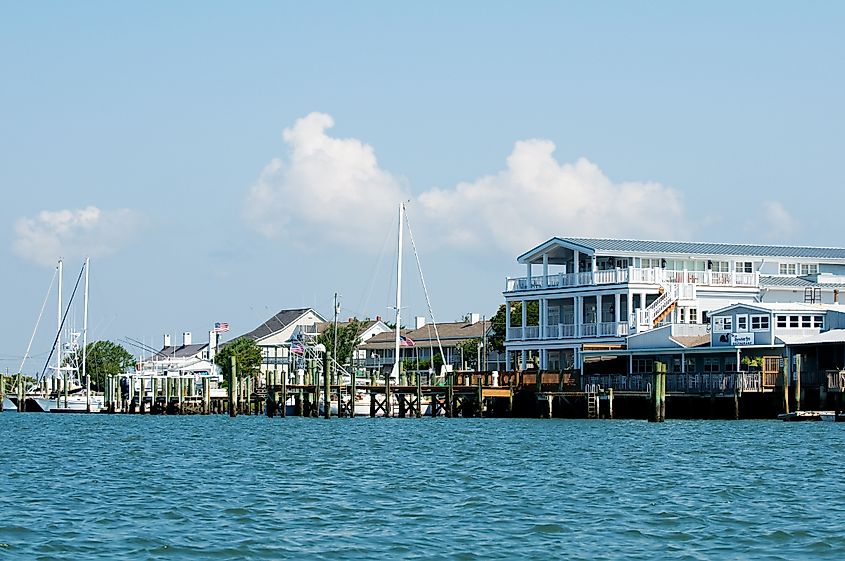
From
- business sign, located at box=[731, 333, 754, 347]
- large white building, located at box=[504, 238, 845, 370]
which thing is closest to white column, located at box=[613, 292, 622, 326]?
large white building, located at box=[504, 238, 845, 370]

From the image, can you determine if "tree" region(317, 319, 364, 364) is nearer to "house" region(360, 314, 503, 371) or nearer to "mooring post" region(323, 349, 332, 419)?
"house" region(360, 314, 503, 371)

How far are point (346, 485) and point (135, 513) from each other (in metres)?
7.69

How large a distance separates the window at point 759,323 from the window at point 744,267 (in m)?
15.0

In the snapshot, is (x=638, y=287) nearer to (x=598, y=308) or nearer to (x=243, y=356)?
(x=598, y=308)

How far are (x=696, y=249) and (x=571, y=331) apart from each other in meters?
9.54

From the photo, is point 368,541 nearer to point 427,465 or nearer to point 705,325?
point 427,465

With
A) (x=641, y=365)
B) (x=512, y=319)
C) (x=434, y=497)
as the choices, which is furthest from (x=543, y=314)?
(x=434, y=497)

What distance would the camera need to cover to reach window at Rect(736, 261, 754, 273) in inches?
3499

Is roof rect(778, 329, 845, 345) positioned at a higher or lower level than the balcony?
lower

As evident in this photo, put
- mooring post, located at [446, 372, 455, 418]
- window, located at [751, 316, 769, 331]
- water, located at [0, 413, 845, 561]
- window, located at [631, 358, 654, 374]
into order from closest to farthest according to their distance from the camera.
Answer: water, located at [0, 413, 845, 561]
window, located at [751, 316, 769, 331]
window, located at [631, 358, 654, 374]
mooring post, located at [446, 372, 455, 418]

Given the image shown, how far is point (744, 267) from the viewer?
89312 millimetres

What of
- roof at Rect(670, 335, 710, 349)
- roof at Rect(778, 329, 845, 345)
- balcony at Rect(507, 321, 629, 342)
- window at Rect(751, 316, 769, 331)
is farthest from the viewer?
balcony at Rect(507, 321, 629, 342)

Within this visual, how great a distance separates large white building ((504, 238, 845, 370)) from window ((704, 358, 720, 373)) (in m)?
2.79

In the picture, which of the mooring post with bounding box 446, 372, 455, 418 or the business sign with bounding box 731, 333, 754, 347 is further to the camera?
the mooring post with bounding box 446, 372, 455, 418
